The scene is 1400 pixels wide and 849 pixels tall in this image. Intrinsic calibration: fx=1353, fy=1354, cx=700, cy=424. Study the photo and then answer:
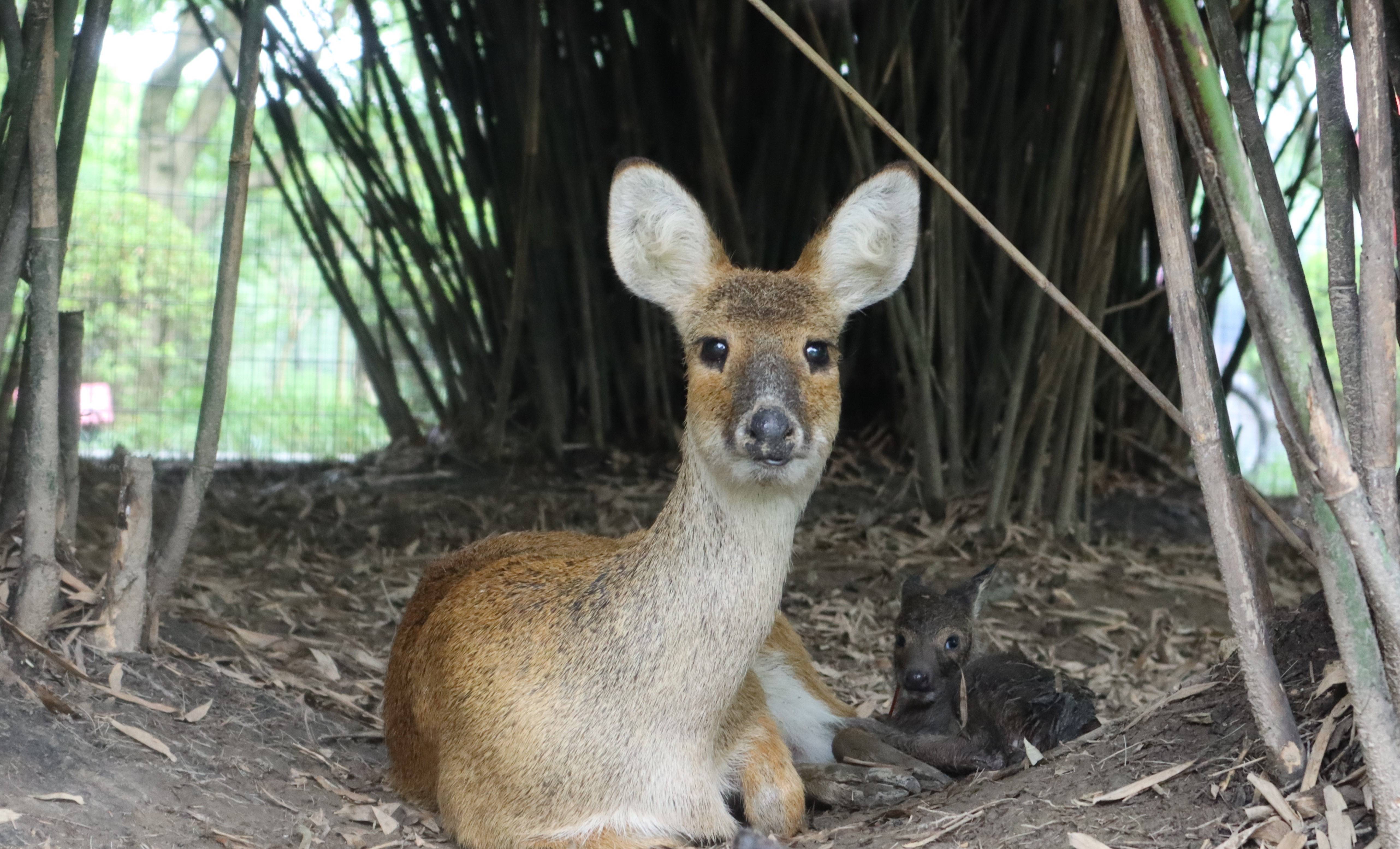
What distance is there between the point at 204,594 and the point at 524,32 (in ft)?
10.9

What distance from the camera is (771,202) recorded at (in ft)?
25.3

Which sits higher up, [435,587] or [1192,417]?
[1192,417]

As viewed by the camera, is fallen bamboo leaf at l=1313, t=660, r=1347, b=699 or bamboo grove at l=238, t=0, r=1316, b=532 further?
bamboo grove at l=238, t=0, r=1316, b=532

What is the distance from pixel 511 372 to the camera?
25.8ft

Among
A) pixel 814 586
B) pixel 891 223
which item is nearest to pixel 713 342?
pixel 891 223

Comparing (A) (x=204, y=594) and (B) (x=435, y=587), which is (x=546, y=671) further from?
(A) (x=204, y=594)

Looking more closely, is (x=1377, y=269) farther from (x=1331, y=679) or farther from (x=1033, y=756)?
(x=1033, y=756)

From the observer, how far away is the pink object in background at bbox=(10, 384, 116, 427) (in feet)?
34.2

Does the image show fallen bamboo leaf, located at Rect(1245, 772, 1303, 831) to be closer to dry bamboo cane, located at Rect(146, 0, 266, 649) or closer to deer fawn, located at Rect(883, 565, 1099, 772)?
deer fawn, located at Rect(883, 565, 1099, 772)

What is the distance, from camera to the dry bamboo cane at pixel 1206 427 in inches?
103

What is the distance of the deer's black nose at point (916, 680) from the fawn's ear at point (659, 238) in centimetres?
144

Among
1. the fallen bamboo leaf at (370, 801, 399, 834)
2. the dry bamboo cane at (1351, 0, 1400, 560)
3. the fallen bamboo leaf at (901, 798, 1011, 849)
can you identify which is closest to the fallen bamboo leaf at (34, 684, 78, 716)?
the fallen bamboo leaf at (370, 801, 399, 834)

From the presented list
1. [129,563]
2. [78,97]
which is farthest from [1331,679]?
[78,97]

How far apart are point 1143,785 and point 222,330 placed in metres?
2.69
